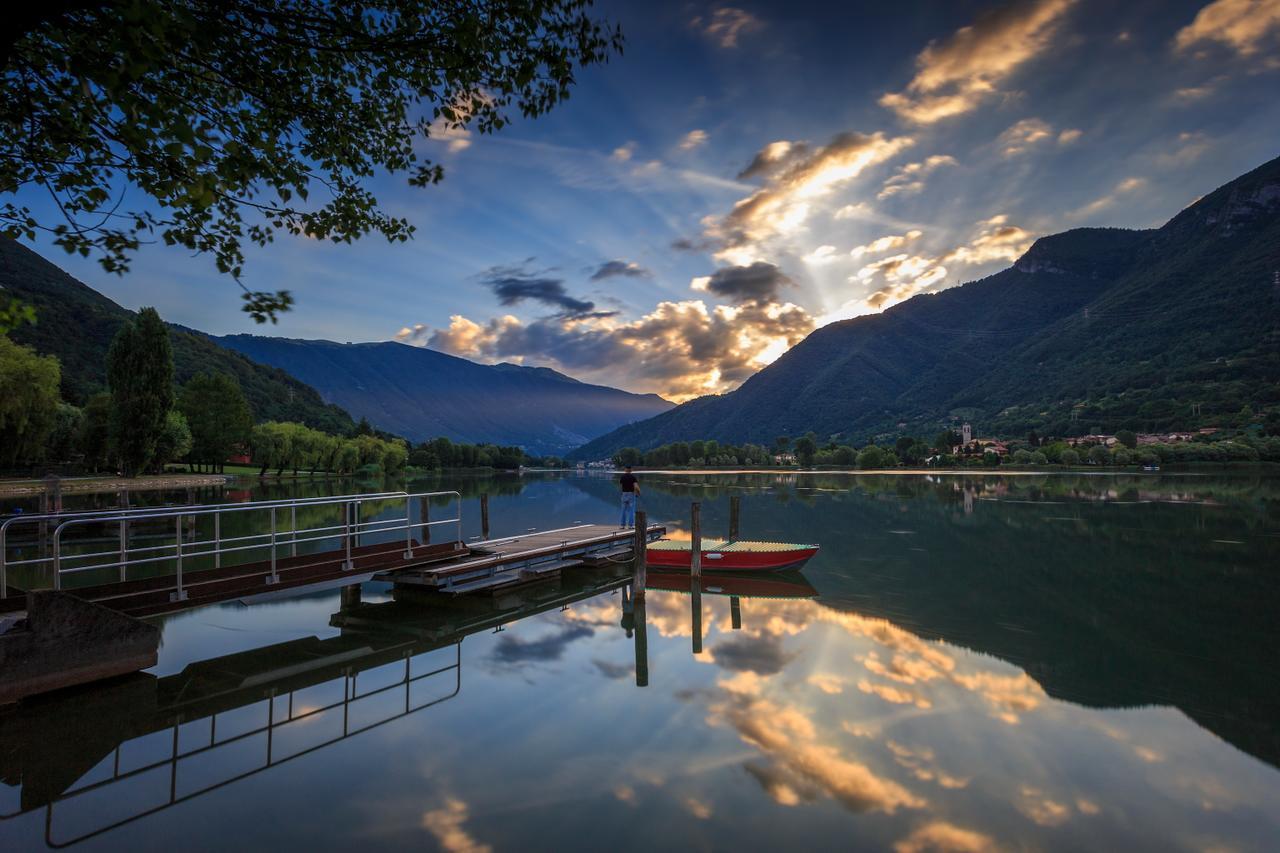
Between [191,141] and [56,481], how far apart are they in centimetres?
2827

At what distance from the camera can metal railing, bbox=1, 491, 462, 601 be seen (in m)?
11.3

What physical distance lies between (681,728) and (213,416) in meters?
87.7

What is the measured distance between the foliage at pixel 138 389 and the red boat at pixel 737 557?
50.6m

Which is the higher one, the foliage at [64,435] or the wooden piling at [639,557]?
the foliage at [64,435]

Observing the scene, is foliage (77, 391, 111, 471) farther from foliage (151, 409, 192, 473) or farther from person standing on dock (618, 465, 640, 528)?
person standing on dock (618, 465, 640, 528)

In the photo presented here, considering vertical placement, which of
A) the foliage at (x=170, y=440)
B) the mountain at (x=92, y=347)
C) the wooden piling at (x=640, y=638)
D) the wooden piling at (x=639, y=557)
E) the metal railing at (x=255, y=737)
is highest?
→ the mountain at (x=92, y=347)

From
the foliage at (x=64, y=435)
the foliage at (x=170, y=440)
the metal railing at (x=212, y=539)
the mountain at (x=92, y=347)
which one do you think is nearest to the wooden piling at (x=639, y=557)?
the metal railing at (x=212, y=539)

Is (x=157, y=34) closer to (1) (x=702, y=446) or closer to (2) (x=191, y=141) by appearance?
(2) (x=191, y=141)

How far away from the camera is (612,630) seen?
53.5ft

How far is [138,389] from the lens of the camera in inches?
2048

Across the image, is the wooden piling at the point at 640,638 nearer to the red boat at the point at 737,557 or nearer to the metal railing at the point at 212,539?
the red boat at the point at 737,557

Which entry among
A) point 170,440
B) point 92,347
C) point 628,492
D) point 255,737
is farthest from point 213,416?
point 255,737

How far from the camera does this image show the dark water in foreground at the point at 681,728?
7242mm

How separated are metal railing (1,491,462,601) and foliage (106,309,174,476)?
17.6m
